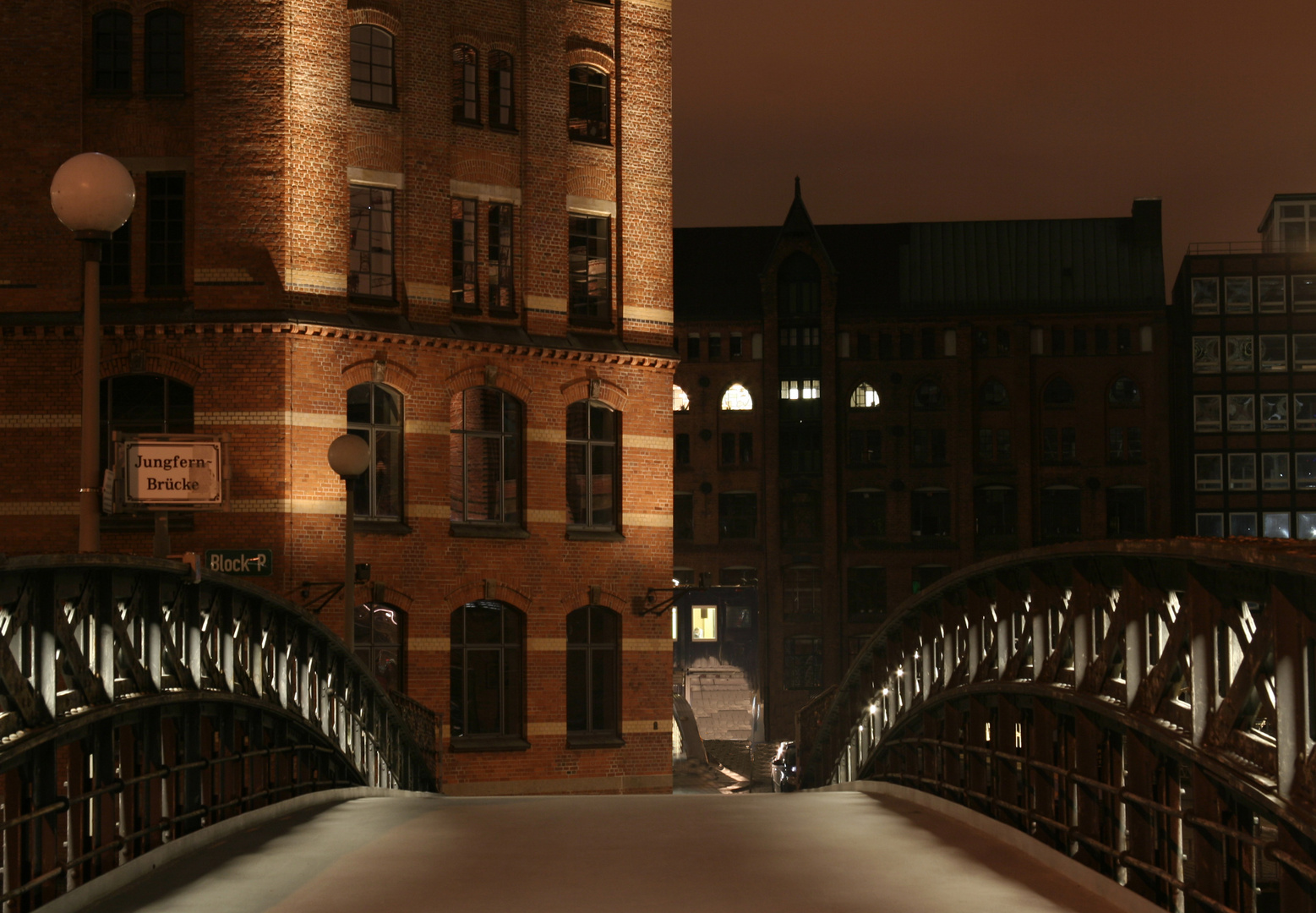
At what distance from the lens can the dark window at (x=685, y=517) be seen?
63.7 metres

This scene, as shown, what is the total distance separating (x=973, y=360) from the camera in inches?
2462

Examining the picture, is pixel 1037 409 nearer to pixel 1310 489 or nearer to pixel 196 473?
pixel 1310 489

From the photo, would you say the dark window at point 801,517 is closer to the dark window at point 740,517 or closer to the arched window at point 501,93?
the dark window at point 740,517

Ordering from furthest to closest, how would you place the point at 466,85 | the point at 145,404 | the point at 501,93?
the point at 501,93
the point at 466,85
the point at 145,404

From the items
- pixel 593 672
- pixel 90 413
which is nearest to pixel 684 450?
pixel 593 672

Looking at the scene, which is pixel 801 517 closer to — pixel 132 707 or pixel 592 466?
pixel 592 466

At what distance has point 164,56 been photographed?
79.0ft

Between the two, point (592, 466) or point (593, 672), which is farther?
point (592, 466)

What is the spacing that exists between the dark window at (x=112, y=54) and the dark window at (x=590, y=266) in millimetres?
7547

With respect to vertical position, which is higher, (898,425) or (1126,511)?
(898,425)

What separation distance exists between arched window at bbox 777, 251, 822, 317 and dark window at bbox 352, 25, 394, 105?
39.9 metres

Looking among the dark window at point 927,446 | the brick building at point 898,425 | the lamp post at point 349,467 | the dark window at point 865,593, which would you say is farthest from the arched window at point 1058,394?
the lamp post at point 349,467

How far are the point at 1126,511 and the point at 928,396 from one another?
29.7ft

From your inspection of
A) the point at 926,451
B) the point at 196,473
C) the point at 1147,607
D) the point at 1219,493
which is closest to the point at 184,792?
the point at 196,473
